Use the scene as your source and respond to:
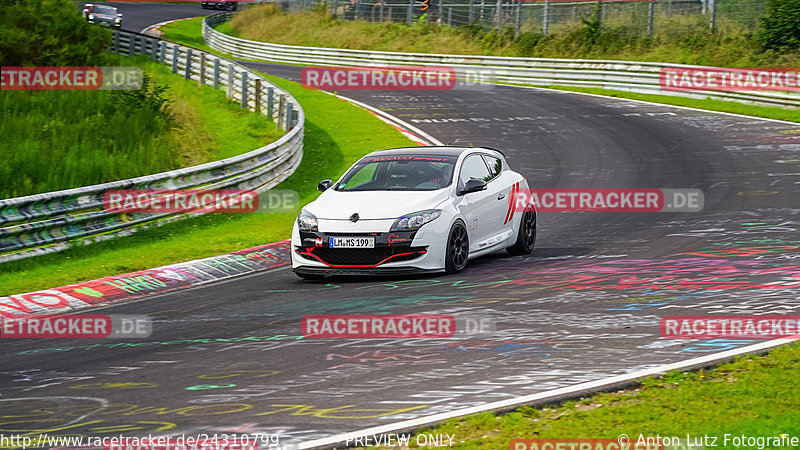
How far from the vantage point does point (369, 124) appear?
91.4ft

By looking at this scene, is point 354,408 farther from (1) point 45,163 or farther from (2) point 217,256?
(1) point 45,163

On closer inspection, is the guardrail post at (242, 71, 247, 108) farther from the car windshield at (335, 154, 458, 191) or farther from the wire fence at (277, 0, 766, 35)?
the wire fence at (277, 0, 766, 35)

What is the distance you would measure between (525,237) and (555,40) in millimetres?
30788

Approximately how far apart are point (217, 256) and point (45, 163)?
608 centimetres

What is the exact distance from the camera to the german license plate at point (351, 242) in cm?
1114

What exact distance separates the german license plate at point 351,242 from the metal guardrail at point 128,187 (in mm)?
4690

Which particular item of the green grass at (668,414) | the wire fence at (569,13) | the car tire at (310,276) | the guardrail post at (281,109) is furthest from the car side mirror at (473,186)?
the wire fence at (569,13)

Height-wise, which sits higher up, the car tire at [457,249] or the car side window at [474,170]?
the car side window at [474,170]

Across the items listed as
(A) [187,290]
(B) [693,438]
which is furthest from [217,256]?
(B) [693,438]

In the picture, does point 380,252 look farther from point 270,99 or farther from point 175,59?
point 175,59

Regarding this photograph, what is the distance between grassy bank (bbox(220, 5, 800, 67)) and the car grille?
86.8 ft

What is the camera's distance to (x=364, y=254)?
11.2 m
